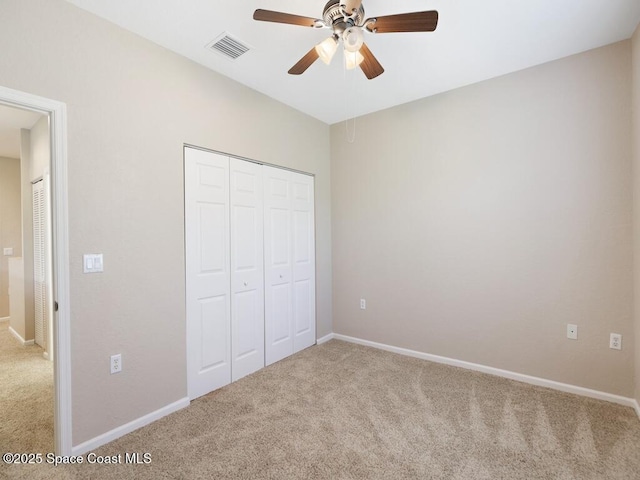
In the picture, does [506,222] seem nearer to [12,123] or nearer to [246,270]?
[246,270]

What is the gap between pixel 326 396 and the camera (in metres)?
2.46

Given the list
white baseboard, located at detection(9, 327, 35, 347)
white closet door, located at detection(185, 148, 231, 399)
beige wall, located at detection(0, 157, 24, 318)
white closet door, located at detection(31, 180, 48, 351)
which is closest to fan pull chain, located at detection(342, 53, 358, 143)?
white closet door, located at detection(185, 148, 231, 399)

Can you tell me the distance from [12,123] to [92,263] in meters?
2.67

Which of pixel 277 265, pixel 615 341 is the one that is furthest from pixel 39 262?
pixel 615 341

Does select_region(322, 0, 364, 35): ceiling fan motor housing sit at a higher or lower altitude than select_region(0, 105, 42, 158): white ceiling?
lower

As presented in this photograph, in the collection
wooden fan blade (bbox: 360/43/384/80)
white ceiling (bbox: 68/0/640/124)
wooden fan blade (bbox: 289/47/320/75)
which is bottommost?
wooden fan blade (bbox: 360/43/384/80)

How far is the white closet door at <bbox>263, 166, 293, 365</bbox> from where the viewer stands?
3104mm

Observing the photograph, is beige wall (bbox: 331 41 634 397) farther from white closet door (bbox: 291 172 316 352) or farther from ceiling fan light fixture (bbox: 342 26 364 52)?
ceiling fan light fixture (bbox: 342 26 364 52)

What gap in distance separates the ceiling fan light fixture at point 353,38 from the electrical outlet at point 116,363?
2.41 m

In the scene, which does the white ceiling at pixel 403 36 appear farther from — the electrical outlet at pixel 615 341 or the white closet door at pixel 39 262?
the white closet door at pixel 39 262

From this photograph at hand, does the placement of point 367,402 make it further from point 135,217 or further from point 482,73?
point 482,73

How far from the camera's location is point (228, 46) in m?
2.25

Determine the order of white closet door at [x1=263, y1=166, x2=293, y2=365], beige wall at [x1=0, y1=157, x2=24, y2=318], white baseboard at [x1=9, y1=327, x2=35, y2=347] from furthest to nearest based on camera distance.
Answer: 1. beige wall at [x1=0, y1=157, x2=24, y2=318]
2. white baseboard at [x1=9, y1=327, x2=35, y2=347]
3. white closet door at [x1=263, y1=166, x2=293, y2=365]

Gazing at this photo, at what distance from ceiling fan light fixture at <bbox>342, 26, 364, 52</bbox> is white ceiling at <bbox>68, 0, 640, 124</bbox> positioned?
38cm
